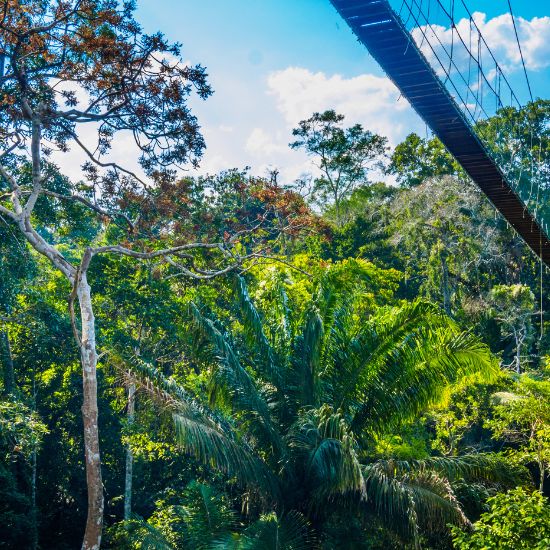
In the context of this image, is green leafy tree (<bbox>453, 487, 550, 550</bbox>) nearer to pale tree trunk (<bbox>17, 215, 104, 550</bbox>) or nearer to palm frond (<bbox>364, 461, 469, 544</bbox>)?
palm frond (<bbox>364, 461, 469, 544</bbox>)

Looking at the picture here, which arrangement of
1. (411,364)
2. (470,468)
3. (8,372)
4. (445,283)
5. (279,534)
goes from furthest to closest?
(445,283)
(8,372)
(411,364)
(470,468)
(279,534)

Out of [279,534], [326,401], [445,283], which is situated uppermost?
[445,283]

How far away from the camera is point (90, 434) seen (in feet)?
21.5

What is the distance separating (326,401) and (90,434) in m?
3.40

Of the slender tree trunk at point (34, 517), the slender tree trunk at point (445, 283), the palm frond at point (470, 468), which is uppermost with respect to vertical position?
the slender tree trunk at point (445, 283)

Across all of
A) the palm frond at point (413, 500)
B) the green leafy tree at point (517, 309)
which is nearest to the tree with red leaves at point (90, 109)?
the palm frond at point (413, 500)

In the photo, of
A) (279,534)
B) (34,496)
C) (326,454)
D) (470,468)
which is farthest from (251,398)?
(34,496)

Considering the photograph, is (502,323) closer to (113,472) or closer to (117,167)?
(113,472)

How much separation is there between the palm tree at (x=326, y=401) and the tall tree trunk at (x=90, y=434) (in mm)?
682

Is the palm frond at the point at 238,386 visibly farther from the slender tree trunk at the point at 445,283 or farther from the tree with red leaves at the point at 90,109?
the slender tree trunk at the point at 445,283

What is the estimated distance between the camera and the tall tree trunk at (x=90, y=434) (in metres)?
6.27

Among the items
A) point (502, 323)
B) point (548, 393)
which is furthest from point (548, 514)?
point (502, 323)

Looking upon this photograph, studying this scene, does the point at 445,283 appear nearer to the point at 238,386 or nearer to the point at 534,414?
the point at 534,414

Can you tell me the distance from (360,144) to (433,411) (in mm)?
14477
